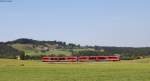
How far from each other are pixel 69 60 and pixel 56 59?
601 cm

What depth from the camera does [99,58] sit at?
11000 centimetres

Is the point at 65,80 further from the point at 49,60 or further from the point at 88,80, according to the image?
the point at 49,60

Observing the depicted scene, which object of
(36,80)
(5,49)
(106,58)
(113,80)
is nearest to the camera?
(113,80)

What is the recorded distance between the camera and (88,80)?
32.9 metres

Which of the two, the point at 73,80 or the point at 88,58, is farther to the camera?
the point at 88,58

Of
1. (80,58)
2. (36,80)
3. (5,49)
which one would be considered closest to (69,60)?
(80,58)

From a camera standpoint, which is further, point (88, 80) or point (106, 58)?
point (106, 58)

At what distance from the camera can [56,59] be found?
112m

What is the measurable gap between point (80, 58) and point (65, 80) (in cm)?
7545

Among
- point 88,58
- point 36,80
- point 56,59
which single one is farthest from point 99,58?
point 36,80

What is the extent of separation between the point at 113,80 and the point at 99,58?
254 ft

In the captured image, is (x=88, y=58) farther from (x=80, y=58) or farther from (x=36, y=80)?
(x=36, y=80)

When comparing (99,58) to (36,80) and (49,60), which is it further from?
(36,80)

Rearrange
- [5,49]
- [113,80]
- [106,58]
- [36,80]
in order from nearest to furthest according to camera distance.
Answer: [113,80], [36,80], [106,58], [5,49]
